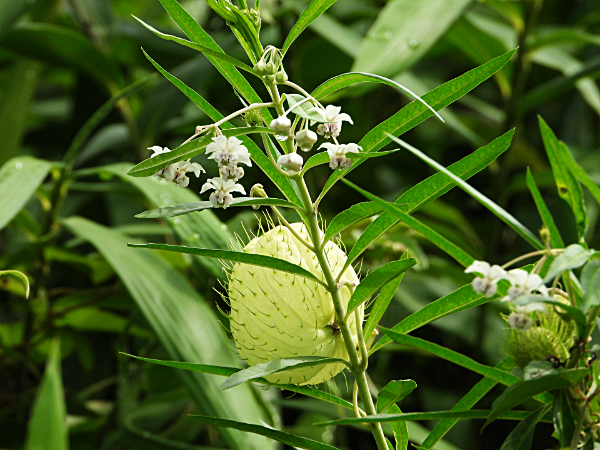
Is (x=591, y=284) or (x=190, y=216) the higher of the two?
(x=190, y=216)

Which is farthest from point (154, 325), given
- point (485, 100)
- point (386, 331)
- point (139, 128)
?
point (485, 100)

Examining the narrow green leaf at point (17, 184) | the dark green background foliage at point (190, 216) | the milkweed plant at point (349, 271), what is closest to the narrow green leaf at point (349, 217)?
the milkweed plant at point (349, 271)

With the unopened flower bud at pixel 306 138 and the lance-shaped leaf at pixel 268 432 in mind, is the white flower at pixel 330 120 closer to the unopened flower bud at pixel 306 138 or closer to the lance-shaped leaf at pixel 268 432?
the unopened flower bud at pixel 306 138

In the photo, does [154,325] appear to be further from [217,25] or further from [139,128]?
[217,25]

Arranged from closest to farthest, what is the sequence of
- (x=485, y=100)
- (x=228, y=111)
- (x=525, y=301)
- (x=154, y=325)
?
(x=525, y=301) < (x=154, y=325) < (x=228, y=111) < (x=485, y=100)

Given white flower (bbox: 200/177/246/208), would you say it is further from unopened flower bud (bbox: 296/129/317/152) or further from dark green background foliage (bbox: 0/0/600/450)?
dark green background foliage (bbox: 0/0/600/450)

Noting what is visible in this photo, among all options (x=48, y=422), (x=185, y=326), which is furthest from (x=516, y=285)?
(x=48, y=422)

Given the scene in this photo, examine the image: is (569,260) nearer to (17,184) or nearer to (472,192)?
(472,192)

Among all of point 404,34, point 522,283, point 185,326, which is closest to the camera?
point 522,283
